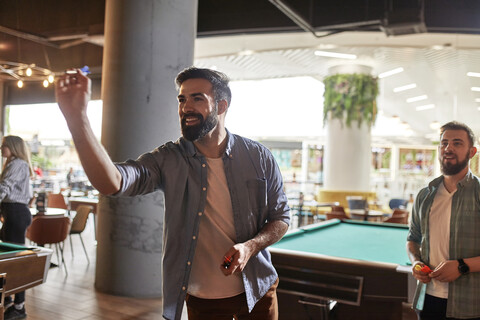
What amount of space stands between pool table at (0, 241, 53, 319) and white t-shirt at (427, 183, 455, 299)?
2442 millimetres

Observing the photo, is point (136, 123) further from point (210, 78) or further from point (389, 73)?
point (389, 73)

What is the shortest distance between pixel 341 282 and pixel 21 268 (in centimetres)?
217

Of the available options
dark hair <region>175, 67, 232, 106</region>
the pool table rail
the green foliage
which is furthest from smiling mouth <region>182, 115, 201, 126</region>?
the green foliage

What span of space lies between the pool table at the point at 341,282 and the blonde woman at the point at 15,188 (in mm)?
2898

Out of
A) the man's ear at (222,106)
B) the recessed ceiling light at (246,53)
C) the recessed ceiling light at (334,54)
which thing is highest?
the recessed ceiling light at (334,54)

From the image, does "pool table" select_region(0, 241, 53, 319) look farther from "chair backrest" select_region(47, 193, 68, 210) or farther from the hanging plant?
the hanging plant

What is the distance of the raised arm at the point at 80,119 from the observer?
1.36 metres

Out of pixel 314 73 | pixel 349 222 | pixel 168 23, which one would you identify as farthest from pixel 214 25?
pixel 314 73

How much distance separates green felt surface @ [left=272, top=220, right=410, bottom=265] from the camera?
3.61 m

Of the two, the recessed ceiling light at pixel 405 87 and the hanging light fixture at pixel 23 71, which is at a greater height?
the recessed ceiling light at pixel 405 87

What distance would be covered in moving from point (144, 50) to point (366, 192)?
7676mm

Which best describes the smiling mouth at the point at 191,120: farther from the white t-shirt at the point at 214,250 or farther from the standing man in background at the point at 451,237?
the standing man in background at the point at 451,237

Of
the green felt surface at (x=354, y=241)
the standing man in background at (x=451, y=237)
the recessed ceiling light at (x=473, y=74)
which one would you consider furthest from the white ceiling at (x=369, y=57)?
the standing man in background at (x=451, y=237)

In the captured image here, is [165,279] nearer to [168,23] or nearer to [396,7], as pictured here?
[168,23]
